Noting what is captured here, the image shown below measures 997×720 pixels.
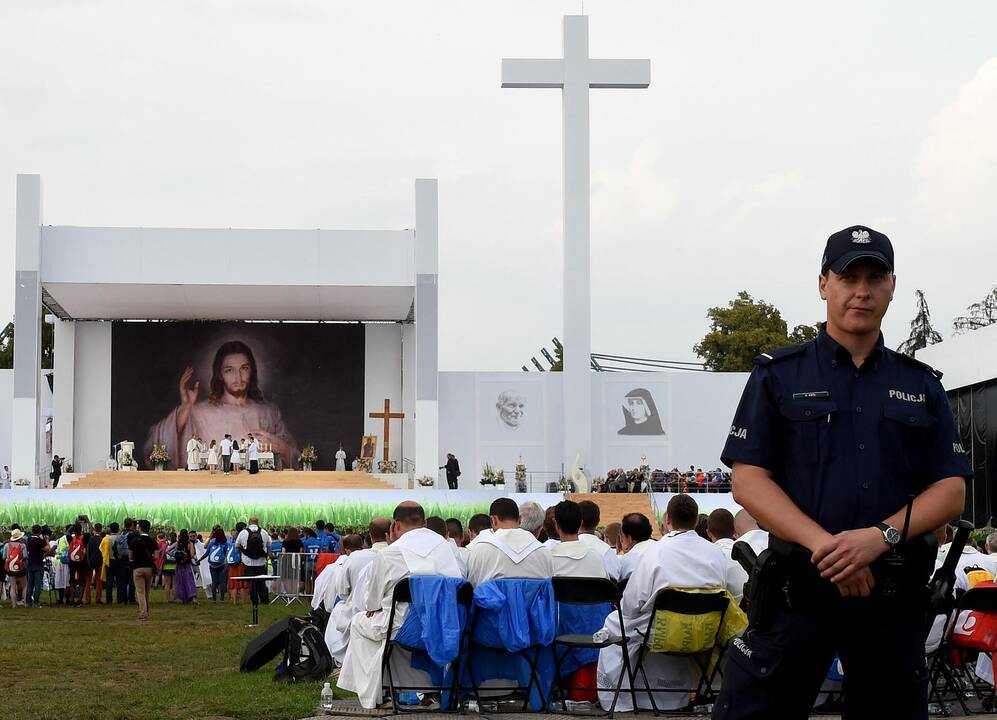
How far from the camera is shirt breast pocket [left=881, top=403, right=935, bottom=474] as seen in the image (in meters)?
3.36

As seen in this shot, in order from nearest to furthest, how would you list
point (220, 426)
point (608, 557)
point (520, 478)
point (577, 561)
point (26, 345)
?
1. point (577, 561)
2. point (608, 557)
3. point (26, 345)
4. point (520, 478)
5. point (220, 426)

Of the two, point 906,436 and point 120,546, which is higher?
point 906,436

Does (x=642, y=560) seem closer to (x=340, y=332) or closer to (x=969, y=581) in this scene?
(x=969, y=581)

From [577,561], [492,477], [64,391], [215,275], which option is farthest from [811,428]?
[64,391]

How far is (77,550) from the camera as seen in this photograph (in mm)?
20516

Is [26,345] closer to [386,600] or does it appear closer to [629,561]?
[629,561]

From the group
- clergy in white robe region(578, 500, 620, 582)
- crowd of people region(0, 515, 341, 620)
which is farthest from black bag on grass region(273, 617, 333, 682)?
crowd of people region(0, 515, 341, 620)

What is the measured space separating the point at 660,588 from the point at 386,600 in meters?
1.59

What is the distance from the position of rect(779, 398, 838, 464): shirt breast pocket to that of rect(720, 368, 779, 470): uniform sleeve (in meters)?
0.05

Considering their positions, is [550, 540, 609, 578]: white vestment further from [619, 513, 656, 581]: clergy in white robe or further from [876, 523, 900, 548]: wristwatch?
[876, 523, 900, 548]: wristwatch

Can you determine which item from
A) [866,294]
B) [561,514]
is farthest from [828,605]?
[561,514]

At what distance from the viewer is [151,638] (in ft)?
48.8

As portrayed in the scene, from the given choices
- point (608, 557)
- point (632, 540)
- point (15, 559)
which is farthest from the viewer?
point (15, 559)

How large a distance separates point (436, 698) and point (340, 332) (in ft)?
113
